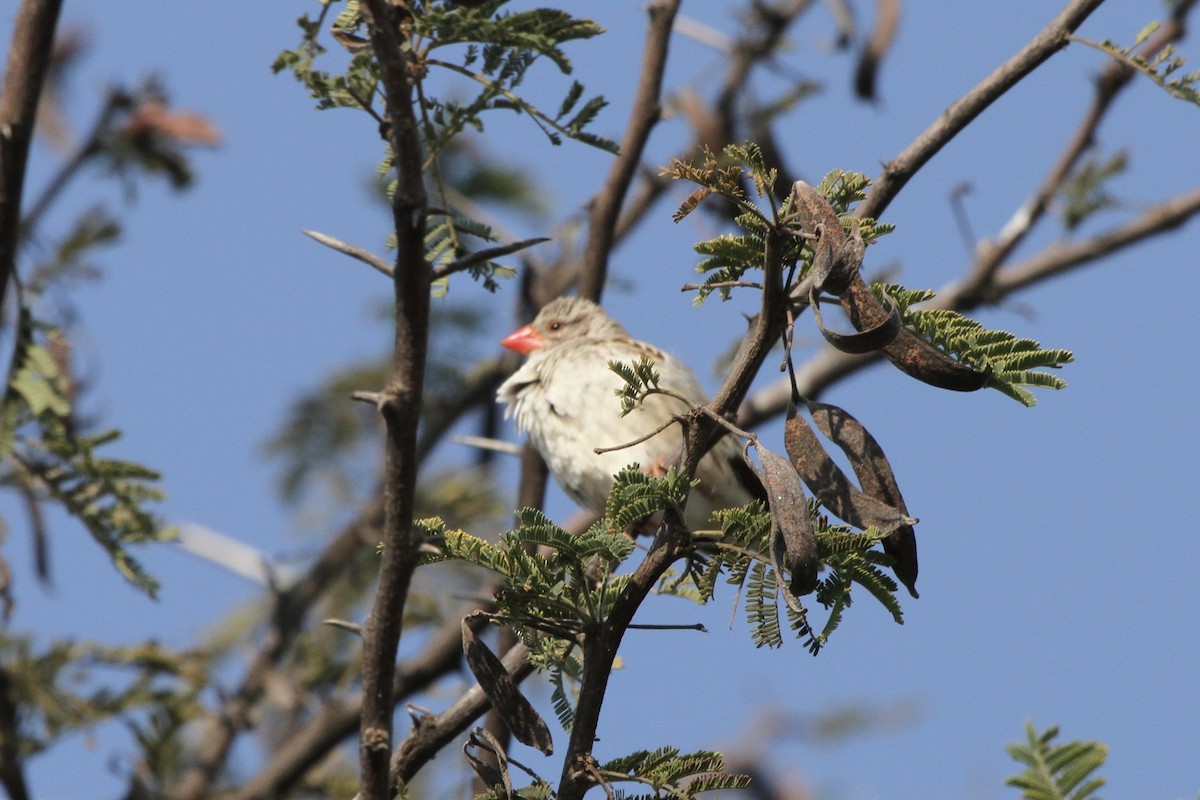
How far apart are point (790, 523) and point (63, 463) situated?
3.21 metres

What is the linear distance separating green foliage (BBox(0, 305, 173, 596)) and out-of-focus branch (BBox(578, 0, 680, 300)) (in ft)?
5.92

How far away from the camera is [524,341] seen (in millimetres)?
6406

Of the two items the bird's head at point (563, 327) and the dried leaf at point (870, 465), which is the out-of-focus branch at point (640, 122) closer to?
the bird's head at point (563, 327)

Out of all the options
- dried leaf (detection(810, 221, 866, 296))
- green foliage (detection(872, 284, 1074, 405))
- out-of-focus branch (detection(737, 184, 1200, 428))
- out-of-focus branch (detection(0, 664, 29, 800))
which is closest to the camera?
dried leaf (detection(810, 221, 866, 296))

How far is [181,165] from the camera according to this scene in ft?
18.7

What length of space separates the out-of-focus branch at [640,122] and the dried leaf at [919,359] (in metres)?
2.93

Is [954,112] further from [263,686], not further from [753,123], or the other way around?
[263,686]

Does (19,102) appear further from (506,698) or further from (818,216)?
(818,216)

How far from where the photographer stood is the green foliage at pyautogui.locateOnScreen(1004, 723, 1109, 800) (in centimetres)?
208

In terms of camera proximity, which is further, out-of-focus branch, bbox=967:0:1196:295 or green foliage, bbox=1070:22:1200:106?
out-of-focus branch, bbox=967:0:1196:295

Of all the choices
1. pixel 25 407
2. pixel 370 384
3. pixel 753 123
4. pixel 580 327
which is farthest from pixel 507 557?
pixel 370 384

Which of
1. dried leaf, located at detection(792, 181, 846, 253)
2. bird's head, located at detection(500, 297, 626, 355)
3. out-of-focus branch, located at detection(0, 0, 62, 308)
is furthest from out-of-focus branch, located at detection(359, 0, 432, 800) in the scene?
bird's head, located at detection(500, 297, 626, 355)

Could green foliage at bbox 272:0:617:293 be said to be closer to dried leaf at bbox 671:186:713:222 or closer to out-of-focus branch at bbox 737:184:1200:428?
dried leaf at bbox 671:186:713:222

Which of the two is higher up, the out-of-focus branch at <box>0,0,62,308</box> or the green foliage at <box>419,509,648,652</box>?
the out-of-focus branch at <box>0,0,62,308</box>
